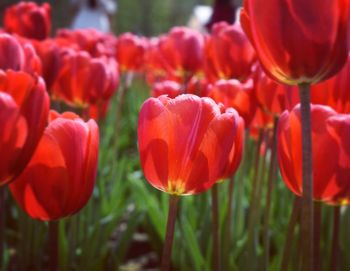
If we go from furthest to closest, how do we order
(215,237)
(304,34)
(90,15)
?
(90,15) < (215,237) < (304,34)

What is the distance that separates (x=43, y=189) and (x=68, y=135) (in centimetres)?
7

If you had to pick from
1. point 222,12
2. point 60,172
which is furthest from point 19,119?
point 222,12

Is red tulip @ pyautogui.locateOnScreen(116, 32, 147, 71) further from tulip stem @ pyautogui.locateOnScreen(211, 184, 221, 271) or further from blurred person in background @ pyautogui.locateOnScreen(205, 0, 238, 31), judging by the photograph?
tulip stem @ pyautogui.locateOnScreen(211, 184, 221, 271)

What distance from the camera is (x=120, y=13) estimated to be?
83.9ft

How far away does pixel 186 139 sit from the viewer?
67 centimetres

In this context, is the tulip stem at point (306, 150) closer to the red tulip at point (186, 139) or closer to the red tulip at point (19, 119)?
the red tulip at point (186, 139)

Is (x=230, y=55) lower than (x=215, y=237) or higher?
higher

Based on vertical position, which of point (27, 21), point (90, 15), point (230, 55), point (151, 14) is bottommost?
point (230, 55)

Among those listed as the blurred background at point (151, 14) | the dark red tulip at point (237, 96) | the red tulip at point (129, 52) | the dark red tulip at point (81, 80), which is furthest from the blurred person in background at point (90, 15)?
the blurred background at point (151, 14)

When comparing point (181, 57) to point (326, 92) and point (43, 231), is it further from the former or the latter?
point (326, 92)

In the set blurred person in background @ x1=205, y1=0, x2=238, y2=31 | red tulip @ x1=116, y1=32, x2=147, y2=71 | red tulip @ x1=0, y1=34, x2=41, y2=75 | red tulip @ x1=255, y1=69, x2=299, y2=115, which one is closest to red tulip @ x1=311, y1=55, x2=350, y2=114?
red tulip @ x1=255, y1=69, x2=299, y2=115

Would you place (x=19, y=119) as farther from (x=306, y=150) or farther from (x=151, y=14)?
(x=151, y=14)

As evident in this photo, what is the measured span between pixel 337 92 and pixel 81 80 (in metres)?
0.65

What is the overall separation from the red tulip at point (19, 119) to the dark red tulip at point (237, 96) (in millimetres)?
382
